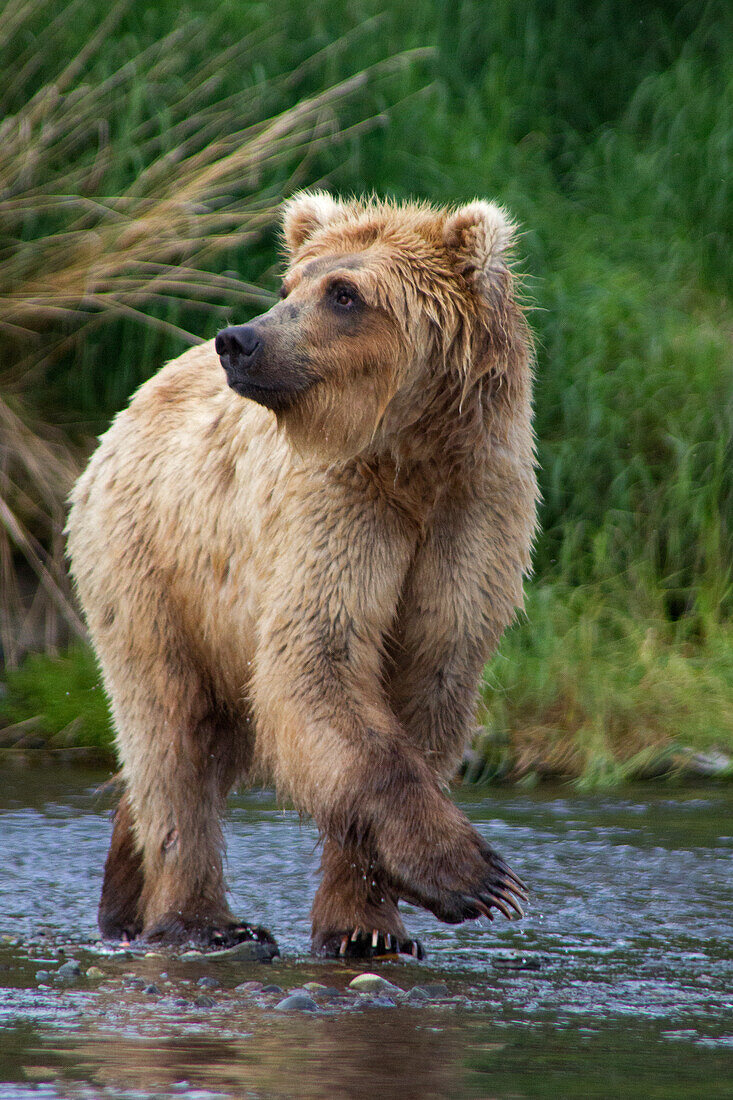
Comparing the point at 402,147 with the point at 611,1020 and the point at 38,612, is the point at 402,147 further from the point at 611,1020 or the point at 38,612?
the point at 611,1020

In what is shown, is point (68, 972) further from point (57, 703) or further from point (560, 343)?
point (560, 343)

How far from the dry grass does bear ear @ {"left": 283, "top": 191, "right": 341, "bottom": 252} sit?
2.51m

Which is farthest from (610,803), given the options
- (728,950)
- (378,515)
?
(378,515)

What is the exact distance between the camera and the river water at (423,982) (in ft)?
8.61

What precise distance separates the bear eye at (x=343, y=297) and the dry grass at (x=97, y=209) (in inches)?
118

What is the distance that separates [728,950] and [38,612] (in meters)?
4.12

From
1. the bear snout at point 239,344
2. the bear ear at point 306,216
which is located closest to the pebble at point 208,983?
the bear snout at point 239,344

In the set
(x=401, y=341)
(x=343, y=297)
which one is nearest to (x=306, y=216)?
(x=343, y=297)

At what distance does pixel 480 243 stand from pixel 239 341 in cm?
67

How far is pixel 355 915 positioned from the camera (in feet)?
13.0

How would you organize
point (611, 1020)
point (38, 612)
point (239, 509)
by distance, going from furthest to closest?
point (38, 612), point (239, 509), point (611, 1020)

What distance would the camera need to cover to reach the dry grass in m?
6.98

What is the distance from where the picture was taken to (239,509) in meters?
4.14

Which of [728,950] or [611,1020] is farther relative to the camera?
[728,950]
